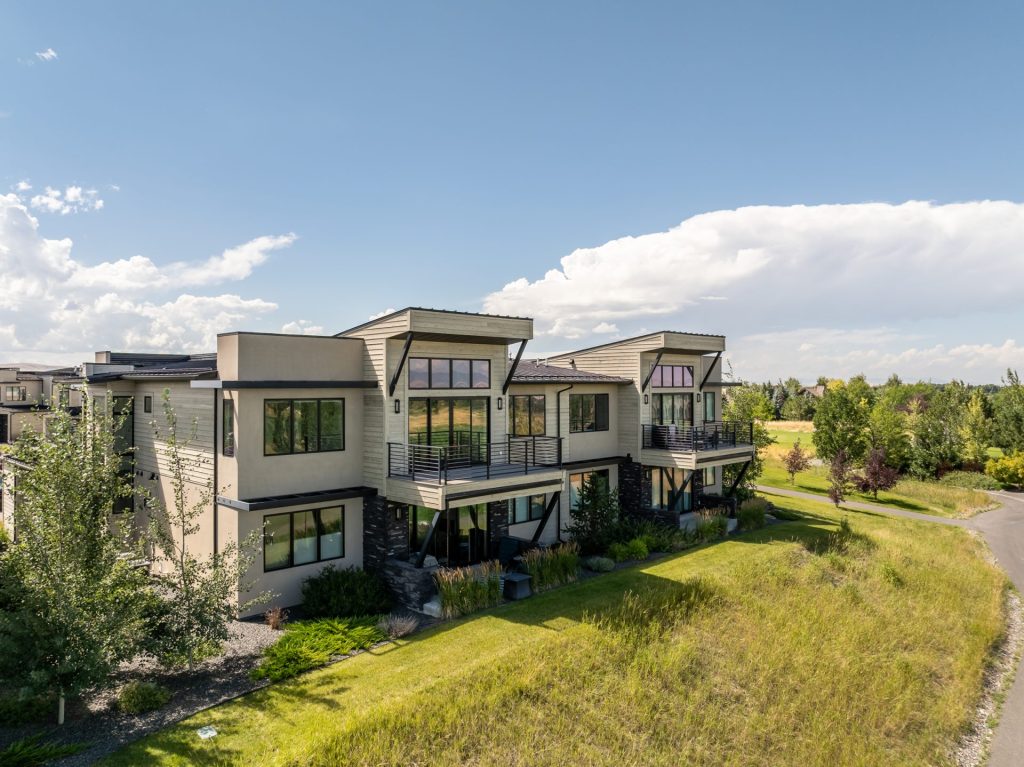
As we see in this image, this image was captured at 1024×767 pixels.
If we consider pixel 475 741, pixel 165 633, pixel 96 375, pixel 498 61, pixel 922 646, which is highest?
pixel 498 61

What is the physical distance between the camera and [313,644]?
13773 millimetres

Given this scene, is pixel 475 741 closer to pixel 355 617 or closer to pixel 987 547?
pixel 355 617

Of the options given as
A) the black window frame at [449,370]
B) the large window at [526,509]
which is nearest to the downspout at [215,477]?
the black window frame at [449,370]

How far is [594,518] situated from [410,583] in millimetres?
8635

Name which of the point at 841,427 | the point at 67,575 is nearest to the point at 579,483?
the point at 67,575

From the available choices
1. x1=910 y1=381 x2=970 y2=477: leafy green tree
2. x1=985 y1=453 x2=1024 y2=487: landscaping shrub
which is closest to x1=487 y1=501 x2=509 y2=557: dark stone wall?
x1=910 y1=381 x2=970 y2=477: leafy green tree

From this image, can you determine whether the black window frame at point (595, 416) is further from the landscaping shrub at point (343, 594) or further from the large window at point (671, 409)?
the landscaping shrub at point (343, 594)

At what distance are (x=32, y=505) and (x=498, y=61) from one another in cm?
1765

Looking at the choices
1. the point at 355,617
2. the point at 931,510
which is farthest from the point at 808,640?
the point at 931,510

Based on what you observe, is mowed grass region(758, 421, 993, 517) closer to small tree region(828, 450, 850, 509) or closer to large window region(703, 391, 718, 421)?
small tree region(828, 450, 850, 509)

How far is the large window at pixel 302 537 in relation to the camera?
1627 centimetres

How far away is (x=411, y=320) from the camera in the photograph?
664 inches

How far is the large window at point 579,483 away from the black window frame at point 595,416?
1.73 metres

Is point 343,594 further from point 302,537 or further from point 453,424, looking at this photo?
point 453,424
